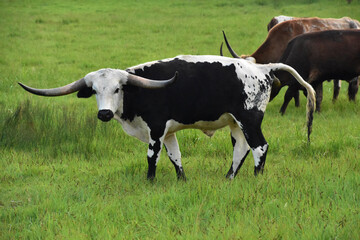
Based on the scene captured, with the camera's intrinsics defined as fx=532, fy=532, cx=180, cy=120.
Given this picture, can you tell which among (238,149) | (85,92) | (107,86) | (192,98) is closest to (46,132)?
(85,92)

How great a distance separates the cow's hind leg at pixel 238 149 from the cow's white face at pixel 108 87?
148 centimetres

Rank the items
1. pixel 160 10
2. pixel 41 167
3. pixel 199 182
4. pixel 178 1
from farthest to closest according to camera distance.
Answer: pixel 178 1 < pixel 160 10 < pixel 41 167 < pixel 199 182

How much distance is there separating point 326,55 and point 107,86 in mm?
5187

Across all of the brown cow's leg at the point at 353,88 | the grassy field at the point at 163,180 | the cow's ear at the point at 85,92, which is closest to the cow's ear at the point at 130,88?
the cow's ear at the point at 85,92

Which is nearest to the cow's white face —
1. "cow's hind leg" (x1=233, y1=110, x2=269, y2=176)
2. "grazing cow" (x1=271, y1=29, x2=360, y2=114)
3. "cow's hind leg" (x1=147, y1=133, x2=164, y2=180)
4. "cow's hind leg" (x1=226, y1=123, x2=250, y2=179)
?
"cow's hind leg" (x1=147, y1=133, x2=164, y2=180)

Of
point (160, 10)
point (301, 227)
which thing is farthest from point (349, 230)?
point (160, 10)

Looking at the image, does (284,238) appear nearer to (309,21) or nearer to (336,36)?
(336,36)

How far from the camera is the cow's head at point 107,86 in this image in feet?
17.7

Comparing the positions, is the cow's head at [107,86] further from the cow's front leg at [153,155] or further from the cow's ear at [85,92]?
the cow's front leg at [153,155]

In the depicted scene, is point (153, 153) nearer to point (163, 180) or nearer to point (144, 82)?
point (163, 180)

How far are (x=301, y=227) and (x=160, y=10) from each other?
22599mm

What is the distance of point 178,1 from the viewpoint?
28.9m

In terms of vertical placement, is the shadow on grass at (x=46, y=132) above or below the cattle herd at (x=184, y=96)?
below

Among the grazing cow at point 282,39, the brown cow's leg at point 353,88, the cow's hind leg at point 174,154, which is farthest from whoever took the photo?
the grazing cow at point 282,39
